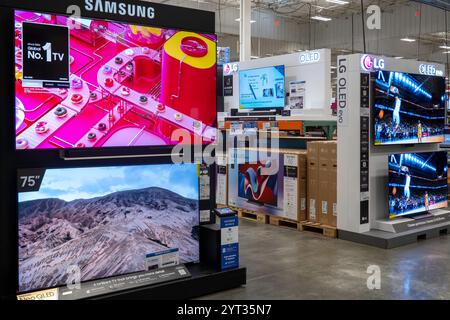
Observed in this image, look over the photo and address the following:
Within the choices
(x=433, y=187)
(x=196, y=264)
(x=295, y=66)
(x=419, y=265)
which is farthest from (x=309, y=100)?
(x=196, y=264)

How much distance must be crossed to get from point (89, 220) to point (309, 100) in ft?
16.7

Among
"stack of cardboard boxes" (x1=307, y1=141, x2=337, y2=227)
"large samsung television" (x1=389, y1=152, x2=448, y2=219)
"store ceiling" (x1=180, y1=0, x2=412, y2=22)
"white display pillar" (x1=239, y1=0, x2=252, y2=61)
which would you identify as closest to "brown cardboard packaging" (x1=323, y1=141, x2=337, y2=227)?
"stack of cardboard boxes" (x1=307, y1=141, x2=337, y2=227)

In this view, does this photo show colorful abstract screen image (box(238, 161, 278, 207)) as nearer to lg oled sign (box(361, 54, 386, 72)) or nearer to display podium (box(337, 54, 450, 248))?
display podium (box(337, 54, 450, 248))

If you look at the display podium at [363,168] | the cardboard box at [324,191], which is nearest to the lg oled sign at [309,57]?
the display podium at [363,168]

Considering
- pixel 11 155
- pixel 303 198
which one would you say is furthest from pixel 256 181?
pixel 11 155

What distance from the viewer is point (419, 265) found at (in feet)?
16.9

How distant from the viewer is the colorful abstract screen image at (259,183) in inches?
286

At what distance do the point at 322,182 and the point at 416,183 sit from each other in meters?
1.23

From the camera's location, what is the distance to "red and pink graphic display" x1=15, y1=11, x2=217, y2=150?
360 cm

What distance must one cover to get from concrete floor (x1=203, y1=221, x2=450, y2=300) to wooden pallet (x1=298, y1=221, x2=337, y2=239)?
0.35 feet

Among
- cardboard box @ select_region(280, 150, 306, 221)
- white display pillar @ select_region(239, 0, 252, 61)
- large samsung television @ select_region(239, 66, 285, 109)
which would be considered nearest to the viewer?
cardboard box @ select_region(280, 150, 306, 221)

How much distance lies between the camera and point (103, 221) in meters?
3.86

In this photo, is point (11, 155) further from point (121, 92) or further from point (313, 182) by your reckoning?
point (313, 182)

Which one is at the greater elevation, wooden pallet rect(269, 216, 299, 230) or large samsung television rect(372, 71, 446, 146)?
large samsung television rect(372, 71, 446, 146)
